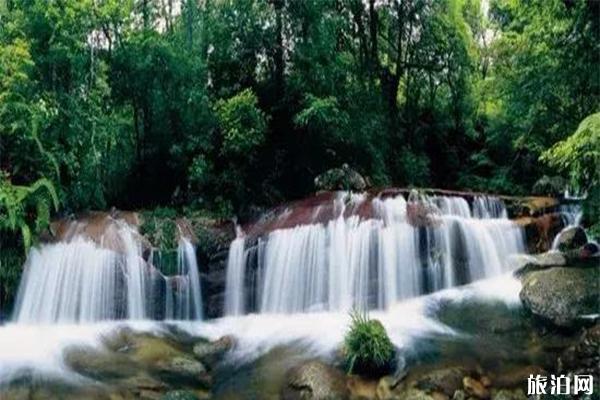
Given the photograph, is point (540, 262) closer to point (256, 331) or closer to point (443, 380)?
point (443, 380)

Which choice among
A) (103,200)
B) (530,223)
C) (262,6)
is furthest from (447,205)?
(103,200)

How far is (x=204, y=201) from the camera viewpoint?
496 inches

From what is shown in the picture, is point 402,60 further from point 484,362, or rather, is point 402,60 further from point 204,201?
point 484,362

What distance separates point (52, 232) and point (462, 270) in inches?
279

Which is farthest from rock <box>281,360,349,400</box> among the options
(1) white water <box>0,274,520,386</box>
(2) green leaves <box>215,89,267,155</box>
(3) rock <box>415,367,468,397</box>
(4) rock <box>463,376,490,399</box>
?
(2) green leaves <box>215,89,267,155</box>

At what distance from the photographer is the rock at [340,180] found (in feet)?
42.7

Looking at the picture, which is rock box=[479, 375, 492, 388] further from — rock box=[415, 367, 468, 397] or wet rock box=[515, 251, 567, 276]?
wet rock box=[515, 251, 567, 276]

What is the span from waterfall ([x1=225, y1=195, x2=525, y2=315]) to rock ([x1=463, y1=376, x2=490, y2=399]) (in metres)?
2.86

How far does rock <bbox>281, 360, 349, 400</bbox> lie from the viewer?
6844 millimetres

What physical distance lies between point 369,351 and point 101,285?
15.6 feet

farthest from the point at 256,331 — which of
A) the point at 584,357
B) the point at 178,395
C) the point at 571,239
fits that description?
the point at 571,239

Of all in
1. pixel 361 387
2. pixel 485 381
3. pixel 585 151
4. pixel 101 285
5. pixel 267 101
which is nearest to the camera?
pixel 485 381

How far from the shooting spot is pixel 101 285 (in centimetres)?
979

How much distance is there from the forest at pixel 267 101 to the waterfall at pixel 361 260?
204 cm
